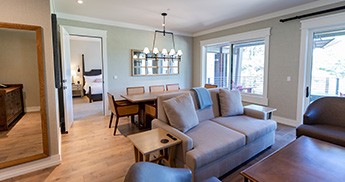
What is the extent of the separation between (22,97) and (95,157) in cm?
129

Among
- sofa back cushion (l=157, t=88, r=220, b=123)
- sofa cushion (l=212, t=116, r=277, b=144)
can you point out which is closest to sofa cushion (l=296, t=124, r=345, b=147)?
sofa cushion (l=212, t=116, r=277, b=144)

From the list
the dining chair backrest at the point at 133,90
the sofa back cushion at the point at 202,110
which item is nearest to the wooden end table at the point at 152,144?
the sofa back cushion at the point at 202,110

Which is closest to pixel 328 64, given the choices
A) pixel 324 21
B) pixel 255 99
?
pixel 324 21

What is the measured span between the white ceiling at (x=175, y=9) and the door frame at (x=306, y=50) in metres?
0.48

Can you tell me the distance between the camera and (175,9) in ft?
12.8

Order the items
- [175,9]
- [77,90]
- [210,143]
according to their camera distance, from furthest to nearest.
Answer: [77,90] < [175,9] < [210,143]

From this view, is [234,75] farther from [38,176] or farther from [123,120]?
[38,176]

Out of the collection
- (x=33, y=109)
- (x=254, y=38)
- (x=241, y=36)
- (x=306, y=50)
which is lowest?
(x=33, y=109)

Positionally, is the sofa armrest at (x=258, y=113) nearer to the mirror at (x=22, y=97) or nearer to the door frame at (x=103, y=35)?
the mirror at (x=22, y=97)

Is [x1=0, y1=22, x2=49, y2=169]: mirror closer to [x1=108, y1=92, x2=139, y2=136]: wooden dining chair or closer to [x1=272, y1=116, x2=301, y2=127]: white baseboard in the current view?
[x1=108, y1=92, x2=139, y2=136]: wooden dining chair

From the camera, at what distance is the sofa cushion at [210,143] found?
1780 mm

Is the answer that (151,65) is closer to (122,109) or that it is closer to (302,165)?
(122,109)

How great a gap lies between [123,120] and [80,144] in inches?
57.9

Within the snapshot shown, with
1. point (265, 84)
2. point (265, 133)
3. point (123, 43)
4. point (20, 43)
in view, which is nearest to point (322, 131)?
point (265, 133)
